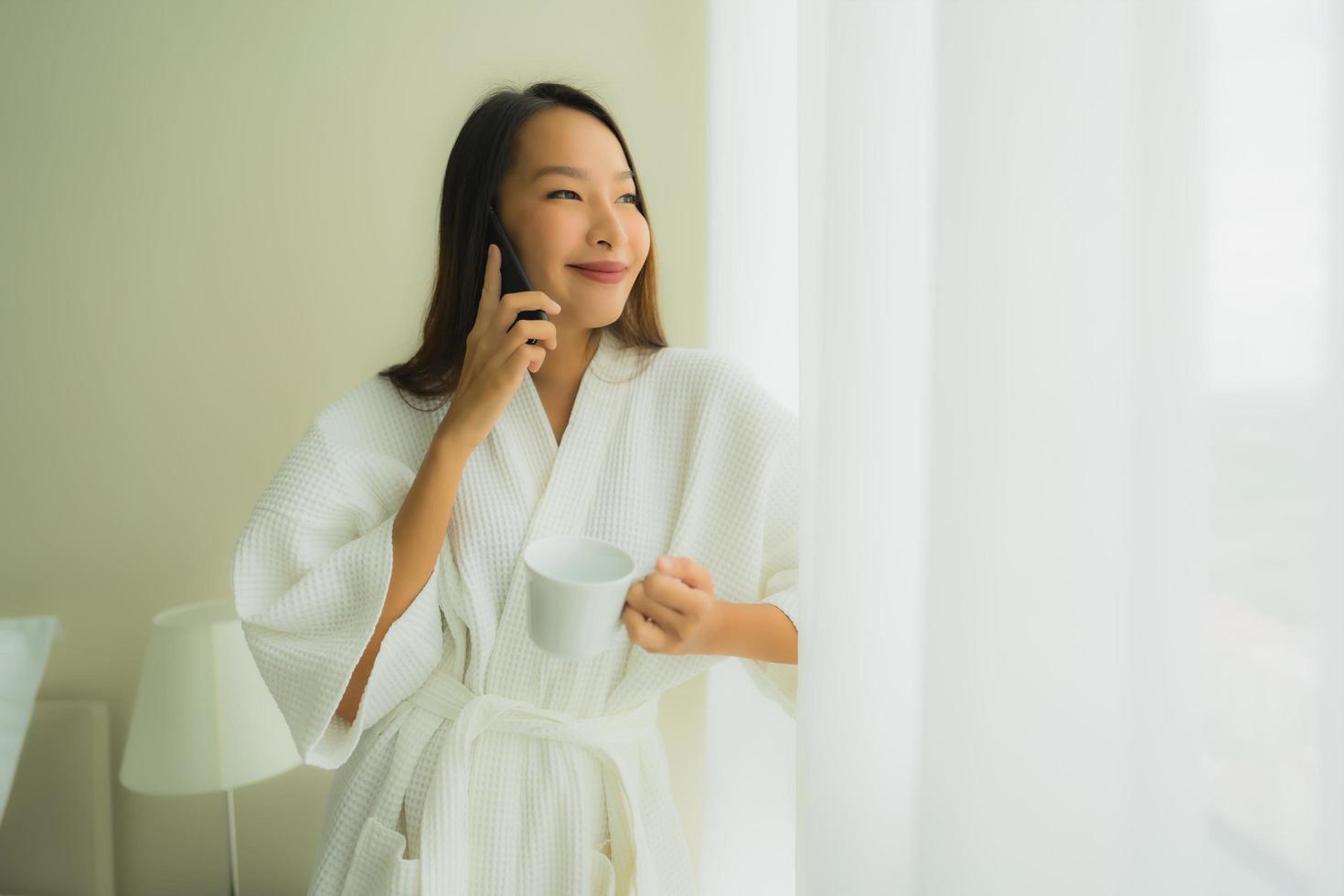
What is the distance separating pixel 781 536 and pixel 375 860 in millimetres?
537

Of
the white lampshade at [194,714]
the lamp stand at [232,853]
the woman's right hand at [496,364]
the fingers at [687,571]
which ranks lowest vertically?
the lamp stand at [232,853]

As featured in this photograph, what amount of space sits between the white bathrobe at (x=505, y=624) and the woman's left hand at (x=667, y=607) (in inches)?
6.5

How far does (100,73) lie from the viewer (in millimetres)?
1443

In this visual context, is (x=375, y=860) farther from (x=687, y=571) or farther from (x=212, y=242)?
(x=212, y=242)

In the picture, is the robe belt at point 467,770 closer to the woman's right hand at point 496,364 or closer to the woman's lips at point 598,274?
the woman's right hand at point 496,364

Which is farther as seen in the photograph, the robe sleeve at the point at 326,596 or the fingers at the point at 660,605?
the robe sleeve at the point at 326,596

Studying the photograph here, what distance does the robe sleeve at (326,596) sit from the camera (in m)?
0.81

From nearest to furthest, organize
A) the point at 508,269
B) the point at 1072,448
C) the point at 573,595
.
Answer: the point at 1072,448 < the point at 573,595 < the point at 508,269

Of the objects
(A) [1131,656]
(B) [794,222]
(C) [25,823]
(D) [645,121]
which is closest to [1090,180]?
(A) [1131,656]

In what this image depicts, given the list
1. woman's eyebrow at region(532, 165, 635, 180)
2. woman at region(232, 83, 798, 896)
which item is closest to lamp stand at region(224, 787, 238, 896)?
woman at region(232, 83, 798, 896)

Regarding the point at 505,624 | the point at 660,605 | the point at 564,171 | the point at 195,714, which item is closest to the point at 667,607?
the point at 660,605

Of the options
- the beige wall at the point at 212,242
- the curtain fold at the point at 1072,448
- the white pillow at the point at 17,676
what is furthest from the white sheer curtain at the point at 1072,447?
the white pillow at the point at 17,676

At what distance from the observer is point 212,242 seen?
1472mm

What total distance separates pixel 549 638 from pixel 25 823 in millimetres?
1468
